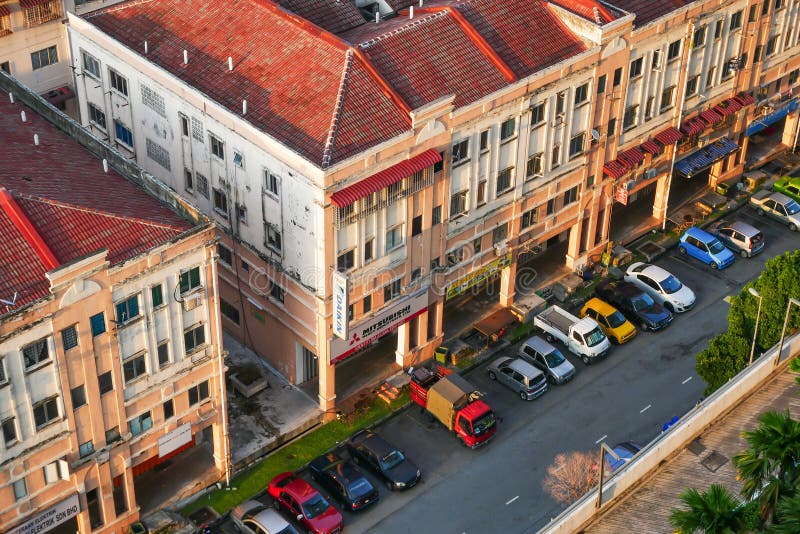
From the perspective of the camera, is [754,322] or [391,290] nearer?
[754,322]

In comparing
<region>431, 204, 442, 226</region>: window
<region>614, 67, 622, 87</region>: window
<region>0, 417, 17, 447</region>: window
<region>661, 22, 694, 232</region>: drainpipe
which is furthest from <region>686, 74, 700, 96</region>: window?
<region>0, 417, 17, 447</region>: window

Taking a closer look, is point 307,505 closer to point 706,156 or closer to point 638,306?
point 638,306

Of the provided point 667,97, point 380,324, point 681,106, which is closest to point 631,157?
point 667,97

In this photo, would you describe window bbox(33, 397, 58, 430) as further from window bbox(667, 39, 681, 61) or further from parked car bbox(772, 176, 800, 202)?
parked car bbox(772, 176, 800, 202)

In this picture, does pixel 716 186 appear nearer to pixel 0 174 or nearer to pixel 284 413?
pixel 284 413

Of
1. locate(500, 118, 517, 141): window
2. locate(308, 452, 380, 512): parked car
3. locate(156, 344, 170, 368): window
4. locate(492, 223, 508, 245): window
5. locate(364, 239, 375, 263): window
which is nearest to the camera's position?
locate(156, 344, 170, 368): window

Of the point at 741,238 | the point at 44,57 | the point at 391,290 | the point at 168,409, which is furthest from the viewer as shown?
the point at 44,57
